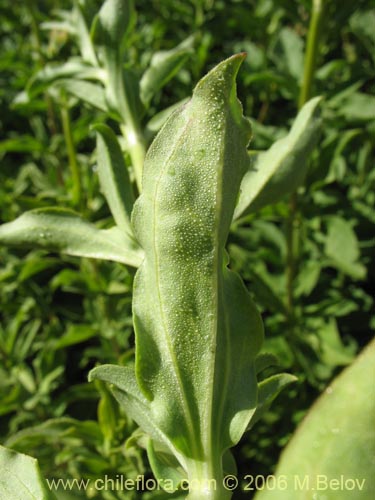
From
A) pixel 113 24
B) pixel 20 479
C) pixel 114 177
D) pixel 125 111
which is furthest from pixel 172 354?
pixel 113 24

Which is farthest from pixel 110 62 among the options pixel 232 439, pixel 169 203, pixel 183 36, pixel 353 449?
pixel 183 36

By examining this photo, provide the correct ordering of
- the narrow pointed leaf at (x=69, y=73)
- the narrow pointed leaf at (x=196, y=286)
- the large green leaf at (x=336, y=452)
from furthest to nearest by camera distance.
→ the narrow pointed leaf at (x=69, y=73)
the narrow pointed leaf at (x=196, y=286)
the large green leaf at (x=336, y=452)

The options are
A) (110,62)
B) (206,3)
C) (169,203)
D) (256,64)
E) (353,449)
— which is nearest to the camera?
(353,449)

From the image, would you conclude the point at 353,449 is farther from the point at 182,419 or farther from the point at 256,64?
the point at 256,64

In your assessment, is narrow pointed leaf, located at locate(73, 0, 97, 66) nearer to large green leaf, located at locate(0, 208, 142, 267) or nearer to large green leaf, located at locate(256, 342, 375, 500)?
large green leaf, located at locate(0, 208, 142, 267)

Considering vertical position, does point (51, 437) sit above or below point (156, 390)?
below

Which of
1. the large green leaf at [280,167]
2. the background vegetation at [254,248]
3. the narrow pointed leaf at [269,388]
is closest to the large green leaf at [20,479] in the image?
the narrow pointed leaf at [269,388]

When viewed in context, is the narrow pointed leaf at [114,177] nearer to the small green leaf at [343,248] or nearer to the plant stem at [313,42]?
the plant stem at [313,42]

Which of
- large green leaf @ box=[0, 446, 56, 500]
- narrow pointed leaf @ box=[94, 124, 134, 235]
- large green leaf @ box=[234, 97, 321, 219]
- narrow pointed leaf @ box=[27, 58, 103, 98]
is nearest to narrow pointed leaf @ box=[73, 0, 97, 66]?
narrow pointed leaf @ box=[27, 58, 103, 98]
